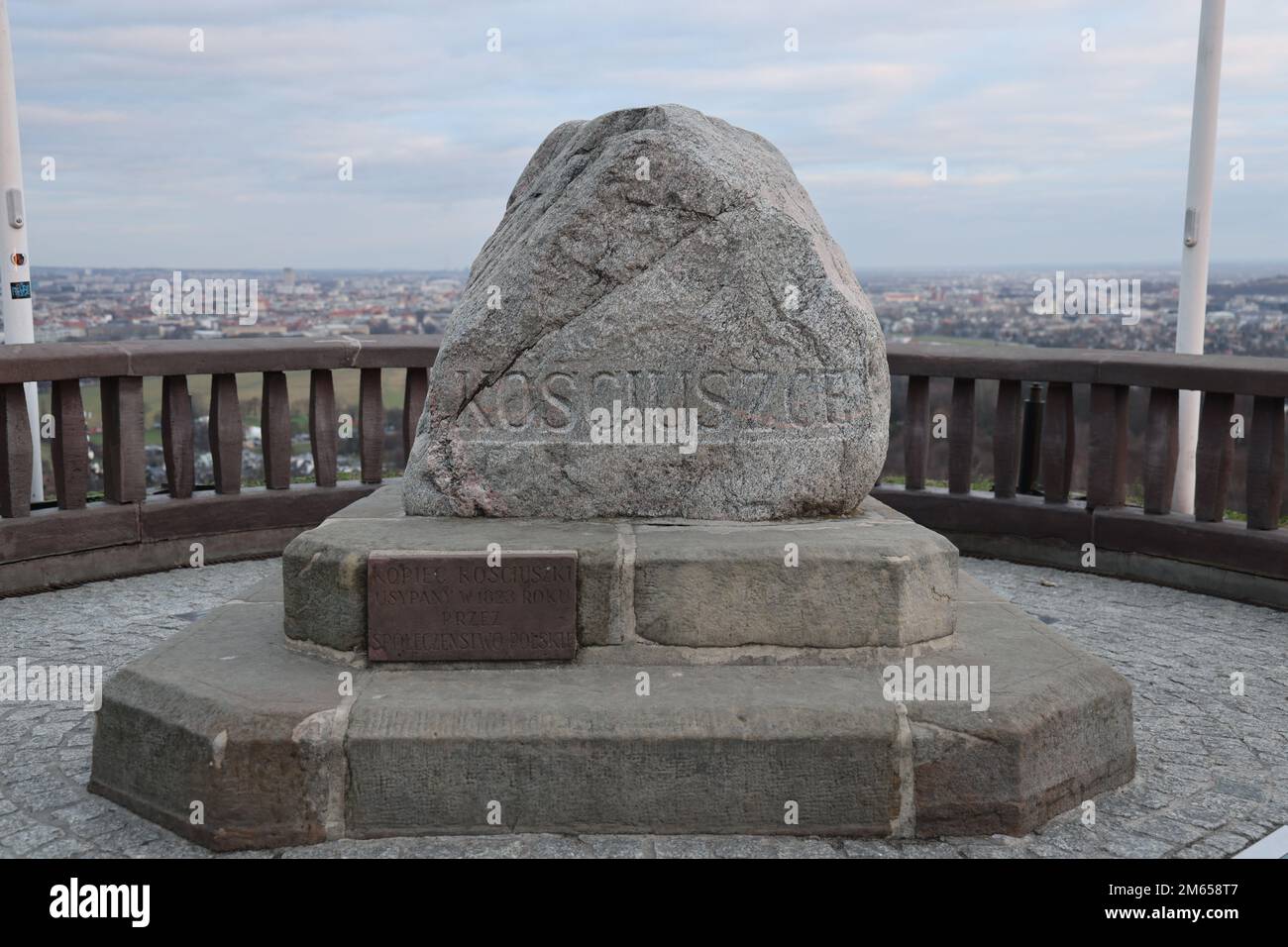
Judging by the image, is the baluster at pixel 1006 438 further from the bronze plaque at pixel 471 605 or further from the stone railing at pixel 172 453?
the bronze plaque at pixel 471 605

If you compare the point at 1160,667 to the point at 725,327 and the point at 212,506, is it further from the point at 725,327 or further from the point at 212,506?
the point at 212,506

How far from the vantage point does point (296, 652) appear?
12.9ft

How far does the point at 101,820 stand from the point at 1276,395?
17.4 ft

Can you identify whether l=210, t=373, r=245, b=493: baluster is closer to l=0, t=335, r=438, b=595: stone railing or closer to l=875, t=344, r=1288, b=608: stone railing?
l=0, t=335, r=438, b=595: stone railing

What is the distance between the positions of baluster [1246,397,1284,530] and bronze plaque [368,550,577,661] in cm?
396

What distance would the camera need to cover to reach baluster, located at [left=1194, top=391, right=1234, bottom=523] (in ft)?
20.2

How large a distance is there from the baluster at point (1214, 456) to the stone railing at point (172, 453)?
4211 millimetres

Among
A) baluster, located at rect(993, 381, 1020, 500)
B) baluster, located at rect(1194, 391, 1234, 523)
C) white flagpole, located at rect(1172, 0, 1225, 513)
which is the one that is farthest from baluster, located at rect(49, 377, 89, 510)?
white flagpole, located at rect(1172, 0, 1225, 513)

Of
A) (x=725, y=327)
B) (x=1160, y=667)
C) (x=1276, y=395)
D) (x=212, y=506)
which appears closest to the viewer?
(x=725, y=327)

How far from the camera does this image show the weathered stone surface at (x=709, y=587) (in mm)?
3775

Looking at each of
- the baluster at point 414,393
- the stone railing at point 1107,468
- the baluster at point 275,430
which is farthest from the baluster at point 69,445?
the stone railing at point 1107,468

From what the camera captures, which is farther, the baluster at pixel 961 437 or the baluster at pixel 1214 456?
→ the baluster at pixel 961 437

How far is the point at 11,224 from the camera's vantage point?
771cm

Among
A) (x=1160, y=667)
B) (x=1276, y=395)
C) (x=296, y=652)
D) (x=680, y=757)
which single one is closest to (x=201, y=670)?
(x=296, y=652)
